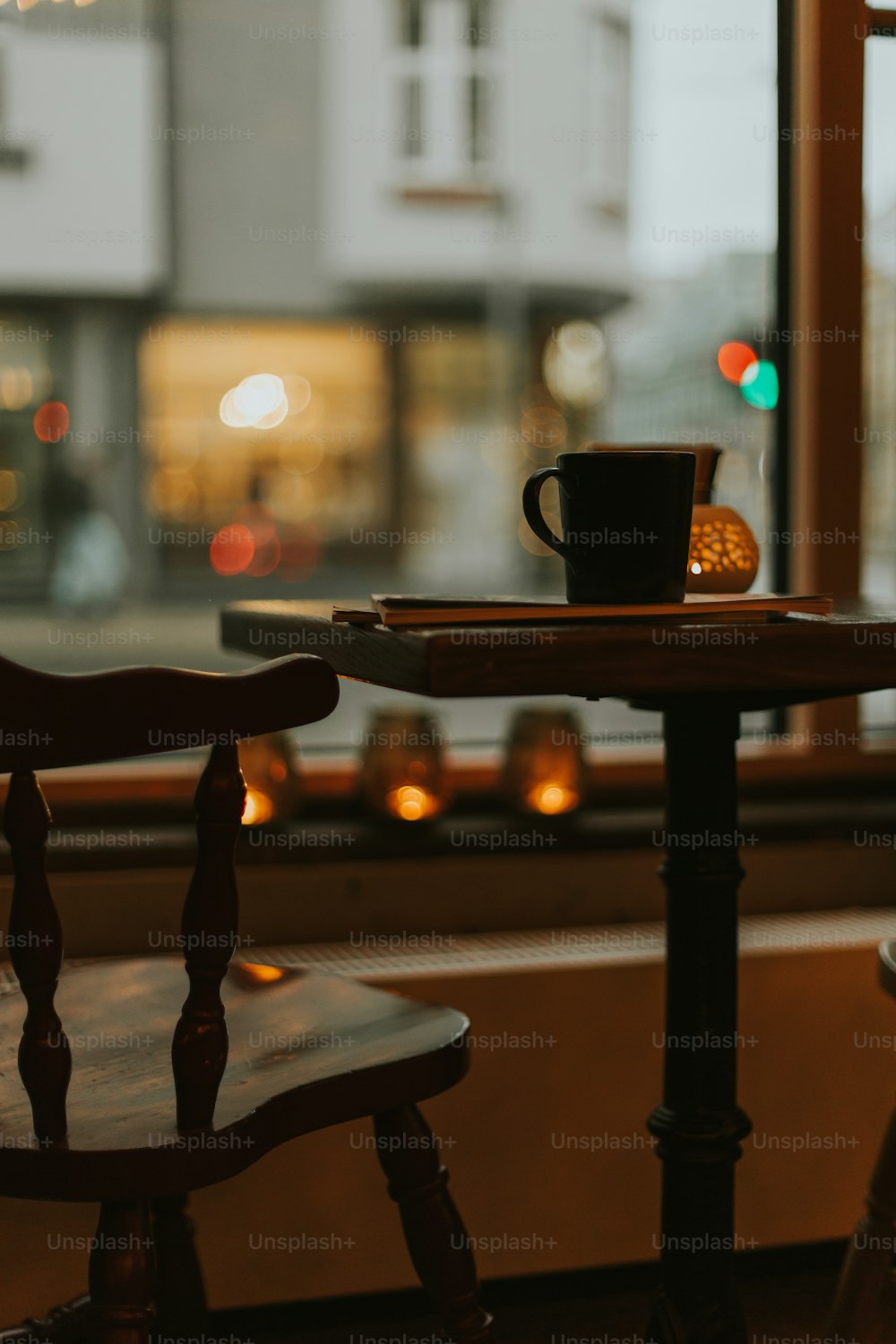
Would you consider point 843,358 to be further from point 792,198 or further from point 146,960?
point 146,960

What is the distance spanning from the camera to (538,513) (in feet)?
3.25

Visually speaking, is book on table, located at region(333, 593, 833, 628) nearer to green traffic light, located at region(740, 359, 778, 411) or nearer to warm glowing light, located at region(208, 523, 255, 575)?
green traffic light, located at region(740, 359, 778, 411)

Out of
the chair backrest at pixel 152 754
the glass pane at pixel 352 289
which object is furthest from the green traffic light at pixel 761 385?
the chair backrest at pixel 152 754

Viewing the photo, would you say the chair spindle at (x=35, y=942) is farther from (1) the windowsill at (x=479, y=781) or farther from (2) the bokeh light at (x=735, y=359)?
(2) the bokeh light at (x=735, y=359)

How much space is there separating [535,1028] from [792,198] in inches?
49.3

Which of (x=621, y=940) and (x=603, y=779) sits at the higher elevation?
(x=603, y=779)

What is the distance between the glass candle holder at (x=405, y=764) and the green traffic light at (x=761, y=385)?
74 cm

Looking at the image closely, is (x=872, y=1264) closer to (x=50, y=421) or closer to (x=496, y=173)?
(x=50, y=421)

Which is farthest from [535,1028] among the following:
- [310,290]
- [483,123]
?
[310,290]

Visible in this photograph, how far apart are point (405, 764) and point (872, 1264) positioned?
83 cm

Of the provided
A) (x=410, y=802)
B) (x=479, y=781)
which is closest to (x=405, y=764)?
(x=410, y=802)

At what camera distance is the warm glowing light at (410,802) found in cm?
180

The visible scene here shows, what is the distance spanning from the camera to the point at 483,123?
4.07m

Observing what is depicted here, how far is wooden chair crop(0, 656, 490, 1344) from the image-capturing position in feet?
2.44
